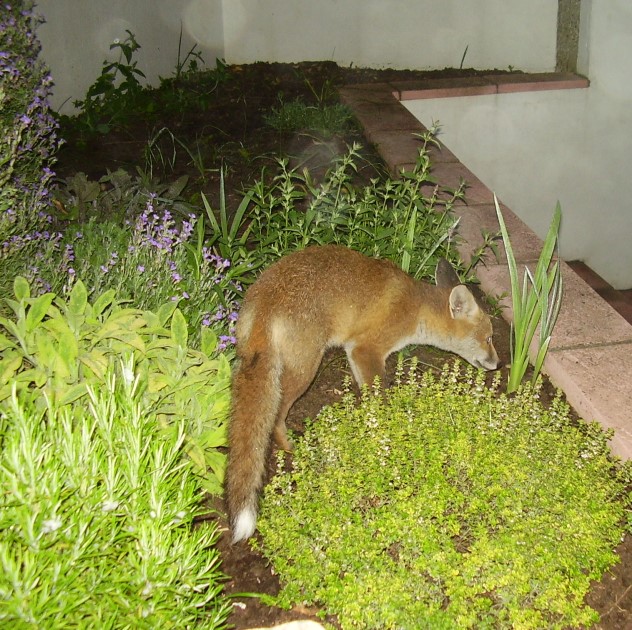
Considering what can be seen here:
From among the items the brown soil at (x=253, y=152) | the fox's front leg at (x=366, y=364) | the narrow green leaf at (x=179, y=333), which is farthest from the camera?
the fox's front leg at (x=366, y=364)

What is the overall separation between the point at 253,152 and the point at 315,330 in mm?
3946

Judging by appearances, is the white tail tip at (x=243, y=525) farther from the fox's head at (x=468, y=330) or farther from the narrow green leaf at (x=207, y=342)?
the fox's head at (x=468, y=330)

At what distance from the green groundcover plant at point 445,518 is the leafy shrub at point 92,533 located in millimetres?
797

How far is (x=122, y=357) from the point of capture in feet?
10.6

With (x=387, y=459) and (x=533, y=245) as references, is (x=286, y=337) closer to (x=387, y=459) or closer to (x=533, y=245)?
(x=387, y=459)

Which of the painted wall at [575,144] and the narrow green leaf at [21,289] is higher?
the narrow green leaf at [21,289]

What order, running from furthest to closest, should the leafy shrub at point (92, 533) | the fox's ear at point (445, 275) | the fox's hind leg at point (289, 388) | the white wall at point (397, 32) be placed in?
the white wall at point (397, 32), the fox's ear at point (445, 275), the fox's hind leg at point (289, 388), the leafy shrub at point (92, 533)

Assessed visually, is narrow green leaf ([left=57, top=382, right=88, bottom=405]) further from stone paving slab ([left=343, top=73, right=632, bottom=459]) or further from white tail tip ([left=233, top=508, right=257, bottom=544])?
stone paving slab ([left=343, top=73, right=632, bottom=459])

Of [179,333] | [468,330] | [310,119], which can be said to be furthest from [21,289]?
[310,119]

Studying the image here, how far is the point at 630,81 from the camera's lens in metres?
9.53

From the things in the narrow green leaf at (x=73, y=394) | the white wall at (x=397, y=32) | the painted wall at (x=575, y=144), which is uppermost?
the white wall at (x=397, y=32)

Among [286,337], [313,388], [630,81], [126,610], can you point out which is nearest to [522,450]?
[286,337]

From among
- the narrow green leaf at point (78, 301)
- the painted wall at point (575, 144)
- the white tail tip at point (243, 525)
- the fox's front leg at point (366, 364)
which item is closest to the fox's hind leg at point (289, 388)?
the fox's front leg at point (366, 364)

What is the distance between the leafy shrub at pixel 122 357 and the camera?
3.25 meters
